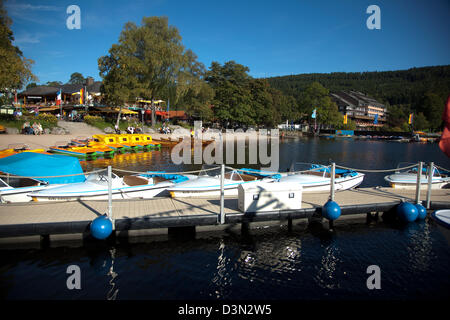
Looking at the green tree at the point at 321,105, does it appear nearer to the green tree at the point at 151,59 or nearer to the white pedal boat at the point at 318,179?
the green tree at the point at 151,59

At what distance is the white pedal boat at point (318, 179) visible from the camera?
48.0ft

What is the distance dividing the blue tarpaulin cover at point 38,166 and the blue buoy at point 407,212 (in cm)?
1346

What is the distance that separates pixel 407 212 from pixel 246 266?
6916mm

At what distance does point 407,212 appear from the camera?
1123cm

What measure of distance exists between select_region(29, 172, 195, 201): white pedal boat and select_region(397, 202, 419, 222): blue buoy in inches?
372

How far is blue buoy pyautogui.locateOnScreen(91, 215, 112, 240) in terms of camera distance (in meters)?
8.63

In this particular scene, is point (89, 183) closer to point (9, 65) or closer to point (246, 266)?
point (246, 266)

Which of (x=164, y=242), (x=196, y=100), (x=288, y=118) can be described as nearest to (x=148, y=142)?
(x=196, y=100)

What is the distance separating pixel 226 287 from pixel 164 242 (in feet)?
10.2

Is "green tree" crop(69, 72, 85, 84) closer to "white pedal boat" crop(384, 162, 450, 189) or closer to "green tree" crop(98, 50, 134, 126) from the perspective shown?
"green tree" crop(98, 50, 134, 126)

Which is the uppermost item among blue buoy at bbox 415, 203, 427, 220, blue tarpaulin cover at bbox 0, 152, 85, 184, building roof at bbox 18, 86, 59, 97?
building roof at bbox 18, 86, 59, 97

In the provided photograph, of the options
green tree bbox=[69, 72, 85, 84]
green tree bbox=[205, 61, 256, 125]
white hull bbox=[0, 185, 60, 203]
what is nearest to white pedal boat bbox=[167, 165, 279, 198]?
white hull bbox=[0, 185, 60, 203]

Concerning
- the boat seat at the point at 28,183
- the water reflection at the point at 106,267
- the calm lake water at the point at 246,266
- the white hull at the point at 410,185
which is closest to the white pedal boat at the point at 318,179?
the white hull at the point at 410,185

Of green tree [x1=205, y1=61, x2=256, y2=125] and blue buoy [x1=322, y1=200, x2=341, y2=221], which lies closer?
blue buoy [x1=322, y1=200, x2=341, y2=221]
